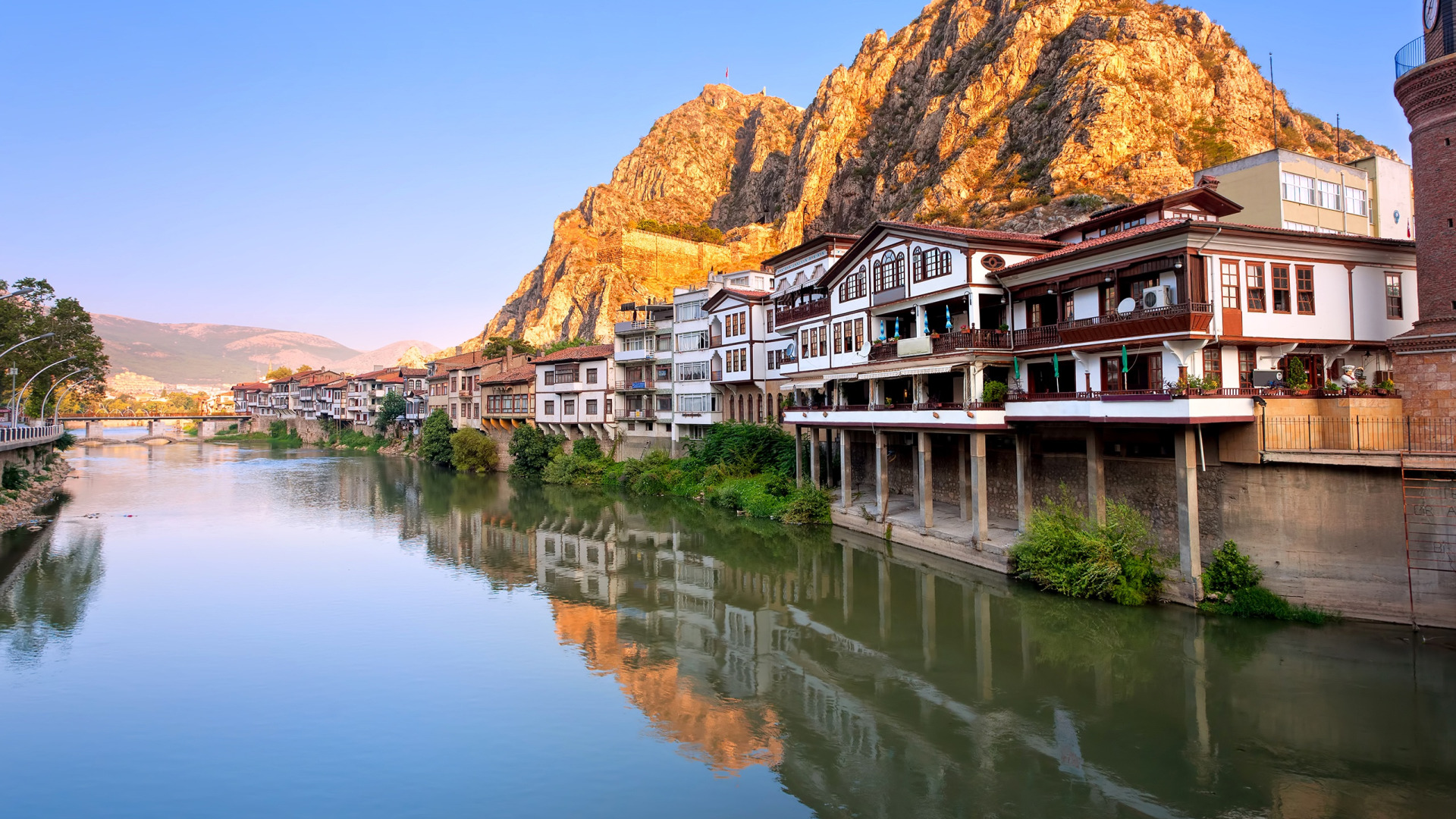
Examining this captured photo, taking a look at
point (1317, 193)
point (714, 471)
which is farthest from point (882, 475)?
point (1317, 193)

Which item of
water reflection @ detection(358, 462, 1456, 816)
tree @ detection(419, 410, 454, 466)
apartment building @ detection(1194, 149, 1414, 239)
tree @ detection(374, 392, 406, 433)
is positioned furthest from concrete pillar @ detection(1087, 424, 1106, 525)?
tree @ detection(374, 392, 406, 433)

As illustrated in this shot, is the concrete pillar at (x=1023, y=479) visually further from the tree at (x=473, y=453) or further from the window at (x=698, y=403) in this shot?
the tree at (x=473, y=453)

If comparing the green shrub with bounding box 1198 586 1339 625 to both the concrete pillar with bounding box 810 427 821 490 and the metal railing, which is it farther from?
the concrete pillar with bounding box 810 427 821 490

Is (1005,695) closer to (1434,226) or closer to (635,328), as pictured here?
(1434,226)

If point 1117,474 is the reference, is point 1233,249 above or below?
above

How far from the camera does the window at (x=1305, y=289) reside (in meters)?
22.0

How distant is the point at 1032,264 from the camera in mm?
25609

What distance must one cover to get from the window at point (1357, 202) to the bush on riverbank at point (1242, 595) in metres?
25.5

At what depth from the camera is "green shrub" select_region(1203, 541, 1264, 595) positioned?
2020cm

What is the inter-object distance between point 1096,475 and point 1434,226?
34.8 feet

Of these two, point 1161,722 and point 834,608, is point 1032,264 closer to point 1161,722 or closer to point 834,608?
point 834,608

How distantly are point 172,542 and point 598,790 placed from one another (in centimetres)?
3386

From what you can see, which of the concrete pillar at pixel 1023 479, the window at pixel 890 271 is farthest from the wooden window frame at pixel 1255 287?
the window at pixel 890 271

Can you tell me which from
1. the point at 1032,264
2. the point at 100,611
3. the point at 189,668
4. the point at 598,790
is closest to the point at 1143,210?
the point at 1032,264
